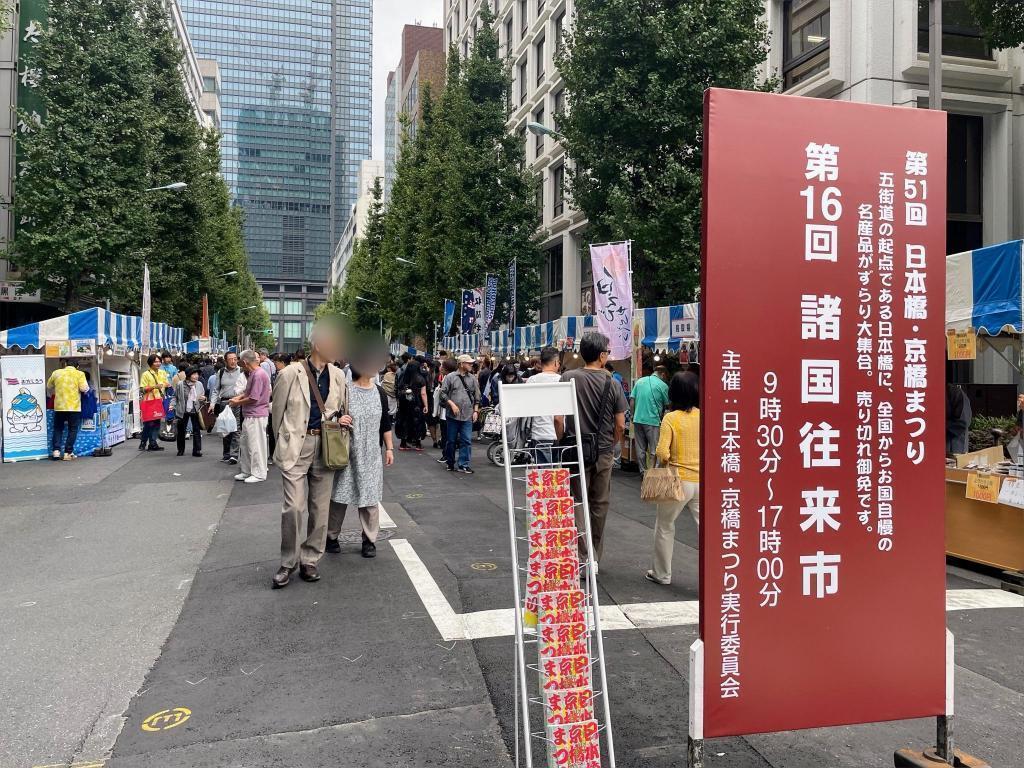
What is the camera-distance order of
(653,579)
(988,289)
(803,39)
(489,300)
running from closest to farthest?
1. (653,579)
2. (988,289)
3. (803,39)
4. (489,300)

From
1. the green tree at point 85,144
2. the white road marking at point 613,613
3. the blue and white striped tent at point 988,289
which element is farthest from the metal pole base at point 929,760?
the green tree at point 85,144

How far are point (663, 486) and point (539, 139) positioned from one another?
32071mm

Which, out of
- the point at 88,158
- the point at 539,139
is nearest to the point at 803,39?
the point at 539,139

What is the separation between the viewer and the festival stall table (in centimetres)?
666

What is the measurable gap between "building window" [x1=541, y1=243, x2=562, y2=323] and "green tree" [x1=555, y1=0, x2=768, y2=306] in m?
17.1

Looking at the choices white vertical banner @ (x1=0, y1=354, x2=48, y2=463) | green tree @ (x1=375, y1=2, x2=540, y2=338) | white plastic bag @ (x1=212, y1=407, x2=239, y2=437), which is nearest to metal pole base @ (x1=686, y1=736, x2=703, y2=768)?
white plastic bag @ (x1=212, y1=407, x2=239, y2=437)

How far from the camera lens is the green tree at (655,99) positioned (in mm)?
15586

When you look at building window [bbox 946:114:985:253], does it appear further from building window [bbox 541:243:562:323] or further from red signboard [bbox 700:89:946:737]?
building window [bbox 541:243:562:323]

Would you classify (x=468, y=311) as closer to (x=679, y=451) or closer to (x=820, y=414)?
(x=679, y=451)

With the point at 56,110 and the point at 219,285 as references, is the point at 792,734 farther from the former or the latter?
the point at 219,285

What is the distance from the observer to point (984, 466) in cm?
730

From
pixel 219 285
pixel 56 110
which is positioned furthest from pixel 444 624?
pixel 219 285

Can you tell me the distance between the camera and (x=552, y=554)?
10.4ft

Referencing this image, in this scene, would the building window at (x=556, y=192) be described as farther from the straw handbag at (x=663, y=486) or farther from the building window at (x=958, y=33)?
the straw handbag at (x=663, y=486)
